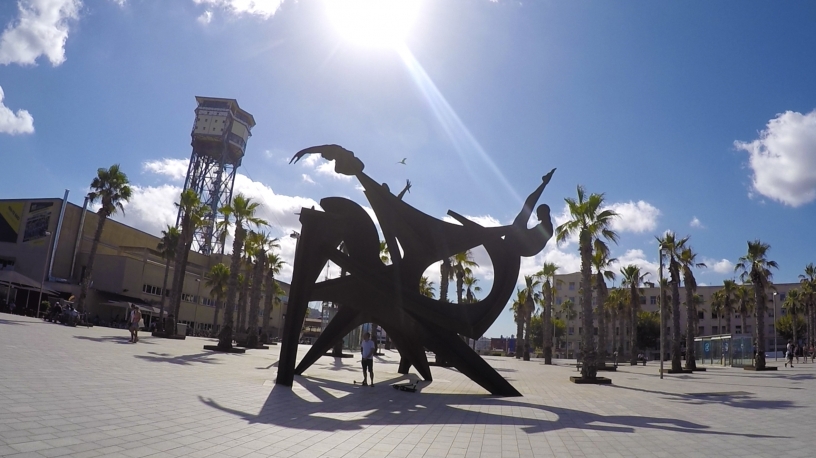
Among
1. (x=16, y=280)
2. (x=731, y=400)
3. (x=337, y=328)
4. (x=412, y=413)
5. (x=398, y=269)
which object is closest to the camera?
(x=412, y=413)

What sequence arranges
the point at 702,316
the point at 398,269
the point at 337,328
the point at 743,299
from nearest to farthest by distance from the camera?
the point at 398,269
the point at 337,328
the point at 743,299
the point at 702,316

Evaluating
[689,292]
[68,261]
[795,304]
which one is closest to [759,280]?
[689,292]

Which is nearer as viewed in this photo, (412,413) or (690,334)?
(412,413)

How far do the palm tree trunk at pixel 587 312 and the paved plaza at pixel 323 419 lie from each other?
23.7 feet

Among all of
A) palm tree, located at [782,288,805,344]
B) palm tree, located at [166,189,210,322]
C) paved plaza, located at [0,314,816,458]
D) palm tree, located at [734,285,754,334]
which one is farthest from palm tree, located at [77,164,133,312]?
palm tree, located at [782,288,805,344]

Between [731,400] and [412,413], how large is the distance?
10610mm

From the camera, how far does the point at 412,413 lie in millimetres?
10570

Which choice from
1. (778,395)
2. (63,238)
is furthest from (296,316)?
(63,238)

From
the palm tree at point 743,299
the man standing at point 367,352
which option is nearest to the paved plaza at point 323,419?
the man standing at point 367,352

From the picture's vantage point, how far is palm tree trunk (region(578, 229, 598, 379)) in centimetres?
2270

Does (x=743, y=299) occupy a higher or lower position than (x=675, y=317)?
higher

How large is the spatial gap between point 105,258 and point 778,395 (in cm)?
5635

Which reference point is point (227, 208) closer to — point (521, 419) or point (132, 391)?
point (132, 391)

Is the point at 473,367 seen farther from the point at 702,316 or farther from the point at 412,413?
the point at 702,316
